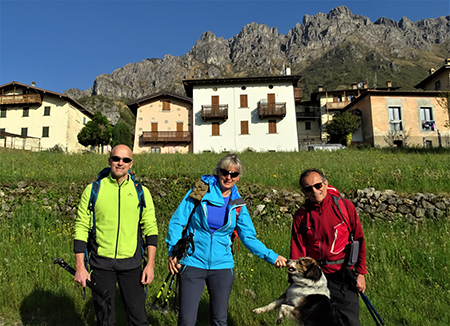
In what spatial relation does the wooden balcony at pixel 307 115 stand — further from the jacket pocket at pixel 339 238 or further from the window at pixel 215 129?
the jacket pocket at pixel 339 238

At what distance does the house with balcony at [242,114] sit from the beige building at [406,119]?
35.0ft

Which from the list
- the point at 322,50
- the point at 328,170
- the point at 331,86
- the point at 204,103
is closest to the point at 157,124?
the point at 204,103

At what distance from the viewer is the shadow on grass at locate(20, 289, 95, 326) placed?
4070 mm

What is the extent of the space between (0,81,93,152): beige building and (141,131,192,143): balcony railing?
1018cm

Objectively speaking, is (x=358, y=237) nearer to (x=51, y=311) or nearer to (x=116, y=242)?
(x=116, y=242)

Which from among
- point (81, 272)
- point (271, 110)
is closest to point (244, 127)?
point (271, 110)

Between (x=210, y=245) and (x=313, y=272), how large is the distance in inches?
39.5

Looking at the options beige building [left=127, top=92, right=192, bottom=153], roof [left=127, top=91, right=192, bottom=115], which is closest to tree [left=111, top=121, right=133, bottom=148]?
beige building [left=127, top=92, right=192, bottom=153]

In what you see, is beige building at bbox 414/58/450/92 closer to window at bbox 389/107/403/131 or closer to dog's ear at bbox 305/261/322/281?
window at bbox 389/107/403/131

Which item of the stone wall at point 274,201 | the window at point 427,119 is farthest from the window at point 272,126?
the stone wall at point 274,201

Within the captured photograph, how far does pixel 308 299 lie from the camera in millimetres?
2670

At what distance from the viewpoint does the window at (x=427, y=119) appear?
3534 cm

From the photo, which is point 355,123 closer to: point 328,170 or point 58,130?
point 328,170

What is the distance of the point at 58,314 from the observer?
4227mm
